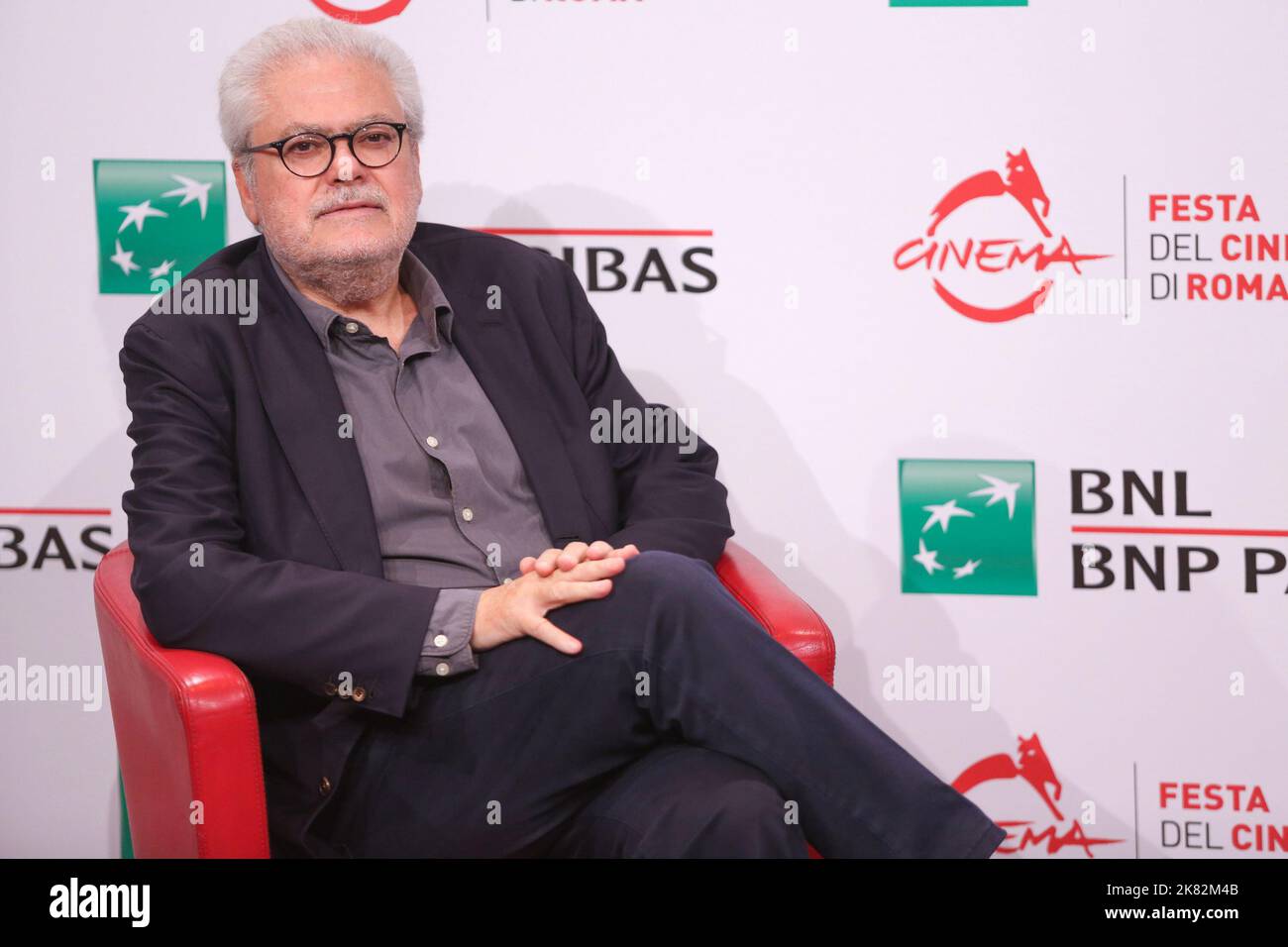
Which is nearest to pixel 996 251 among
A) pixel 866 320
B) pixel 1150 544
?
pixel 866 320

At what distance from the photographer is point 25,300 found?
3.02m

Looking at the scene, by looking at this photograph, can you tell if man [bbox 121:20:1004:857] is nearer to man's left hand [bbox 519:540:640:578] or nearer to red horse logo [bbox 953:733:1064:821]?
man's left hand [bbox 519:540:640:578]

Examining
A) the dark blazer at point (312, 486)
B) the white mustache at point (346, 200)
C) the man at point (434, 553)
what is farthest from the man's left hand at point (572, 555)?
the white mustache at point (346, 200)

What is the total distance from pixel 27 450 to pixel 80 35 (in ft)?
3.14

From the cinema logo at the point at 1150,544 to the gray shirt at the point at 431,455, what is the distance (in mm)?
1379

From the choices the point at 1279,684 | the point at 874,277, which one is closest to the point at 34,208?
the point at 874,277

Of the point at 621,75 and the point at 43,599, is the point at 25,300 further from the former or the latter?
the point at 621,75

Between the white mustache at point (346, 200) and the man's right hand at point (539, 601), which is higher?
the white mustache at point (346, 200)

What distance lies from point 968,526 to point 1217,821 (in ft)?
2.91

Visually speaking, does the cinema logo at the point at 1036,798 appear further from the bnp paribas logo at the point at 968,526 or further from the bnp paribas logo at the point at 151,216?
the bnp paribas logo at the point at 151,216

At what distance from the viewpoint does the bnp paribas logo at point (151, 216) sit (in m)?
3.01

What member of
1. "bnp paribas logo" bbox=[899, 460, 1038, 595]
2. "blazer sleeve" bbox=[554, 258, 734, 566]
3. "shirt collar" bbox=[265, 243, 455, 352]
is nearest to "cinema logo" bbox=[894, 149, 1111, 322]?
"bnp paribas logo" bbox=[899, 460, 1038, 595]

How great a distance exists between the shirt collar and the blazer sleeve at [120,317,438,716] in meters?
0.36

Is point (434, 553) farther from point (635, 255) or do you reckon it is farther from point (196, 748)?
point (635, 255)
